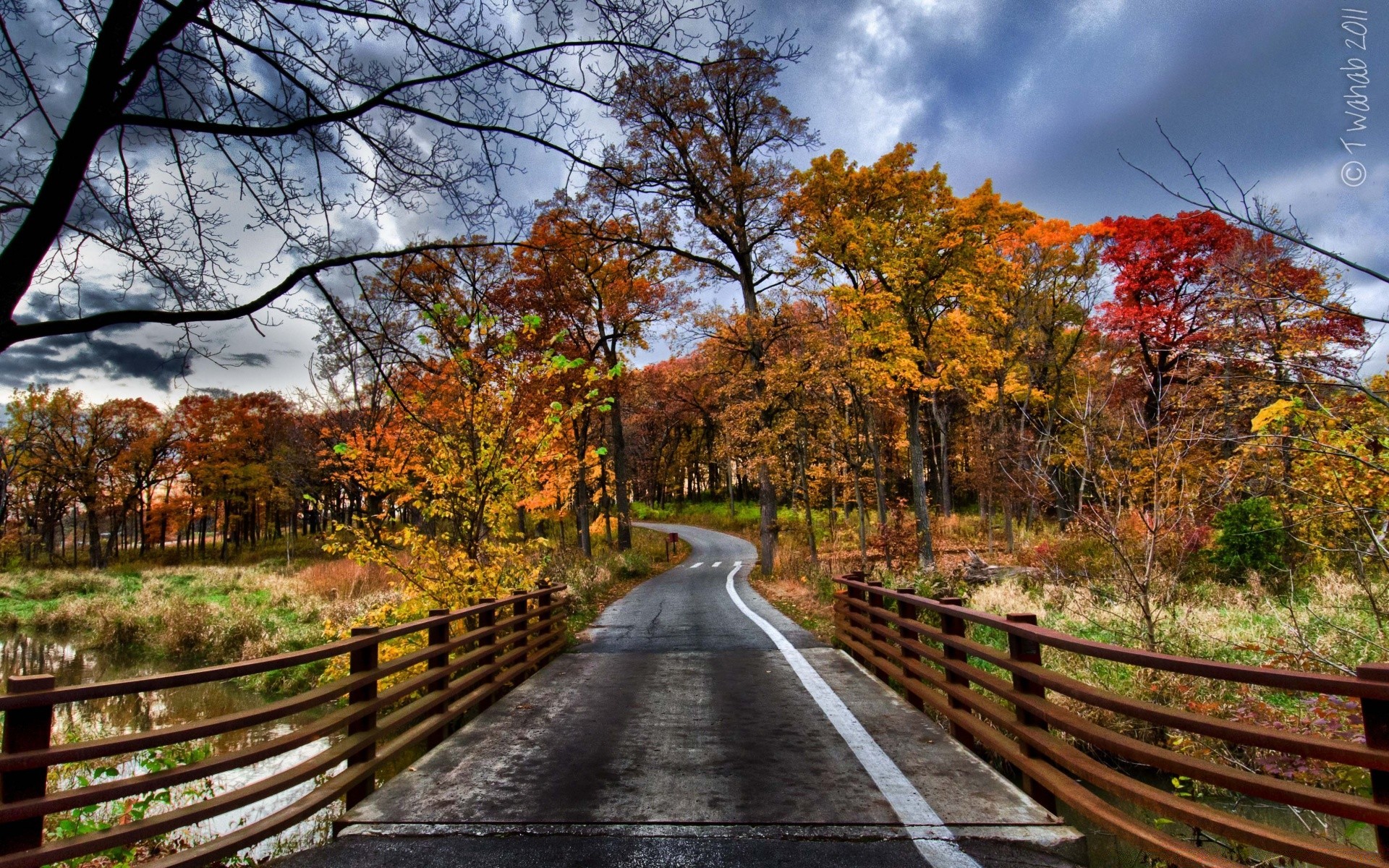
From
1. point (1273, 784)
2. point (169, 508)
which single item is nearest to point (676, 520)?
point (169, 508)

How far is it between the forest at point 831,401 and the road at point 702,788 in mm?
2486

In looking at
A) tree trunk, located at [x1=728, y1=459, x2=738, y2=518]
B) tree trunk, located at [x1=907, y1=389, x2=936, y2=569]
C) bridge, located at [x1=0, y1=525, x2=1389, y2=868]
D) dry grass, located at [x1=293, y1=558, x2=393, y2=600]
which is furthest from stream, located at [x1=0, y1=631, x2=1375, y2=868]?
tree trunk, located at [x1=728, y1=459, x2=738, y2=518]

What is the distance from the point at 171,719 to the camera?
9.41m

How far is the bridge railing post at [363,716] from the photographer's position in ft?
13.6

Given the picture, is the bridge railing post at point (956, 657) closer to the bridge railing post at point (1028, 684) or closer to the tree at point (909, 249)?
the bridge railing post at point (1028, 684)

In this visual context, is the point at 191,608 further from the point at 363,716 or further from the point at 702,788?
the point at 702,788

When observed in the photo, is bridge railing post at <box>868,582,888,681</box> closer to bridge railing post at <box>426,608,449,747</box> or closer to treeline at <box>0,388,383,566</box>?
bridge railing post at <box>426,608,449,747</box>

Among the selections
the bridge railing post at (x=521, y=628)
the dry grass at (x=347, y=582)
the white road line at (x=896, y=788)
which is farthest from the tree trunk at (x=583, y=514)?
the white road line at (x=896, y=788)

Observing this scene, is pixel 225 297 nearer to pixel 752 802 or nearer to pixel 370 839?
pixel 370 839

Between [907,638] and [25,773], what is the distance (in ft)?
19.3

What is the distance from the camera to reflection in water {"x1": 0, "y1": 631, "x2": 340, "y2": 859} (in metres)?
5.54

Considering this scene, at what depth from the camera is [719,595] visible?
49.8 feet

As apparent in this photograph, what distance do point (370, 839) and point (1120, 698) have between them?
382 cm

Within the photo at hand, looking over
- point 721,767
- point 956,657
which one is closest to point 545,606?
point 721,767
